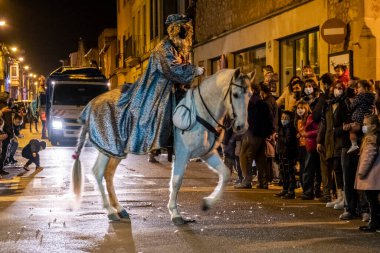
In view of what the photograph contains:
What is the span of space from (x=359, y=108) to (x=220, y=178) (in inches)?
86.3

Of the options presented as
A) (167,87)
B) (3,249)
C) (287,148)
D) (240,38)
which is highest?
(240,38)

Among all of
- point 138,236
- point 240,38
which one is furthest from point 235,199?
point 240,38

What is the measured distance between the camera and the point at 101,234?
9234 mm

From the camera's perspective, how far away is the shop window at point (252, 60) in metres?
26.6

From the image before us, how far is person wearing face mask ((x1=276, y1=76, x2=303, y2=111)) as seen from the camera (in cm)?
1479

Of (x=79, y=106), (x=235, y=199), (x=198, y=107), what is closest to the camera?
(x=198, y=107)

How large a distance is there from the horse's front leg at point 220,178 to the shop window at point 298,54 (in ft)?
37.3

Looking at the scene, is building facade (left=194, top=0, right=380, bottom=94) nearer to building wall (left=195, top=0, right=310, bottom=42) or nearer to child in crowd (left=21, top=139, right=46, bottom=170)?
building wall (left=195, top=0, right=310, bottom=42)

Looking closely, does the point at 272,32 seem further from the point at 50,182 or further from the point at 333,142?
the point at 333,142

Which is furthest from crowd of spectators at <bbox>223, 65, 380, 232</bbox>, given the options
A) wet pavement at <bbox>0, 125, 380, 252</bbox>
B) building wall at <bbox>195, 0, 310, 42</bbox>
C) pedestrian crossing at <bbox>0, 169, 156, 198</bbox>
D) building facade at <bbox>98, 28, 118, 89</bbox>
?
building facade at <bbox>98, 28, 118, 89</bbox>

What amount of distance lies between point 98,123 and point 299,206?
3.74 m

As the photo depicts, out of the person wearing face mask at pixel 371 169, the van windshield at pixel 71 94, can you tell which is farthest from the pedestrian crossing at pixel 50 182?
the van windshield at pixel 71 94

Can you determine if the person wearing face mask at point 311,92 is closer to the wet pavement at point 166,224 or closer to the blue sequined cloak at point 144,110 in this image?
the wet pavement at point 166,224

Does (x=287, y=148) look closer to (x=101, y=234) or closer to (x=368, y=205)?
(x=368, y=205)
